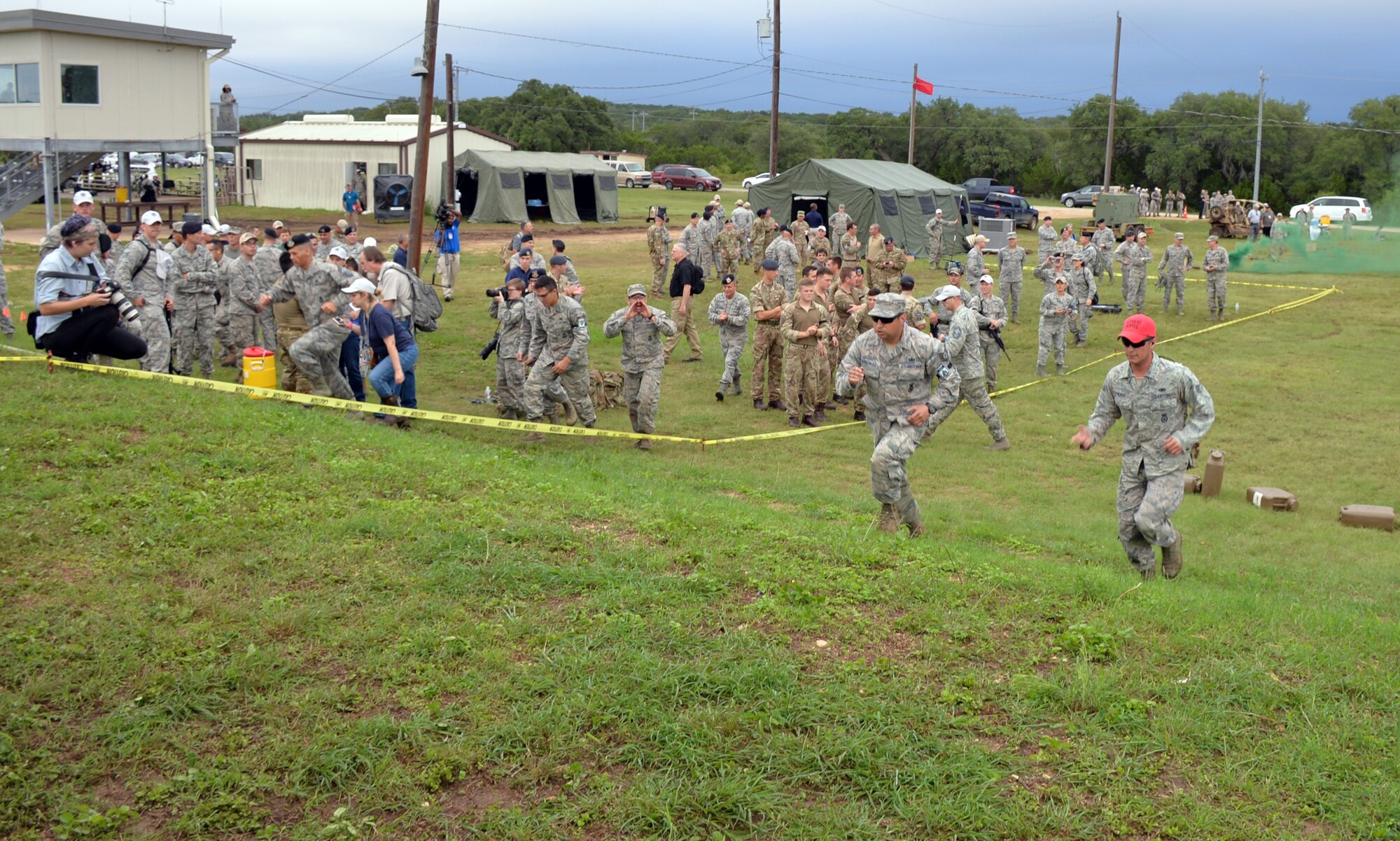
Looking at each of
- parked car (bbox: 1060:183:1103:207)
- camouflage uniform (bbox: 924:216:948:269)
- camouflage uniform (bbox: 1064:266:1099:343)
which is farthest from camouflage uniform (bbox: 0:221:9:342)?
parked car (bbox: 1060:183:1103:207)

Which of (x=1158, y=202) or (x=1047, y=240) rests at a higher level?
(x=1158, y=202)

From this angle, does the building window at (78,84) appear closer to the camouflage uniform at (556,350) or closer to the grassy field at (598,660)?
the grassy field at (598,660)

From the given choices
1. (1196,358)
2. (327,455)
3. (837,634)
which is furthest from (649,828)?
(1196,358)

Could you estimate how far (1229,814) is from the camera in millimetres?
4891

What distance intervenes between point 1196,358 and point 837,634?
17815 mm

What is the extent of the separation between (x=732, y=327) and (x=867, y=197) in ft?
63.6

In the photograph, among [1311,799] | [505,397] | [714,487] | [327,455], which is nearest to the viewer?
[1311,799]

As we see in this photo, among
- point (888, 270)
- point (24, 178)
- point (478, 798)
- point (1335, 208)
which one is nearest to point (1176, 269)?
point (888, 270)

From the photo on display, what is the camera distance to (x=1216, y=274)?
26.1 m

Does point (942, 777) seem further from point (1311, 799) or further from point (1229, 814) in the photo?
point (1311, 799)

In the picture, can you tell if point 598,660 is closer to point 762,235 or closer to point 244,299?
Result: point 244,299

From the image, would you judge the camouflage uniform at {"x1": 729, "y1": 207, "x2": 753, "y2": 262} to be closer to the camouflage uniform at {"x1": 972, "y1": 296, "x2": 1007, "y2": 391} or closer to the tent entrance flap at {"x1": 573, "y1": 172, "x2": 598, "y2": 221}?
→ the camouflage uniform at {"x1": 972, "y1": 296, "x2": 1007, "y2": 391}

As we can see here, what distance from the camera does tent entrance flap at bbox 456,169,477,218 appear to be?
1704 inches

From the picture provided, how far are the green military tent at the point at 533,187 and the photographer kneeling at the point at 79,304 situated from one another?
30808 millimetres
